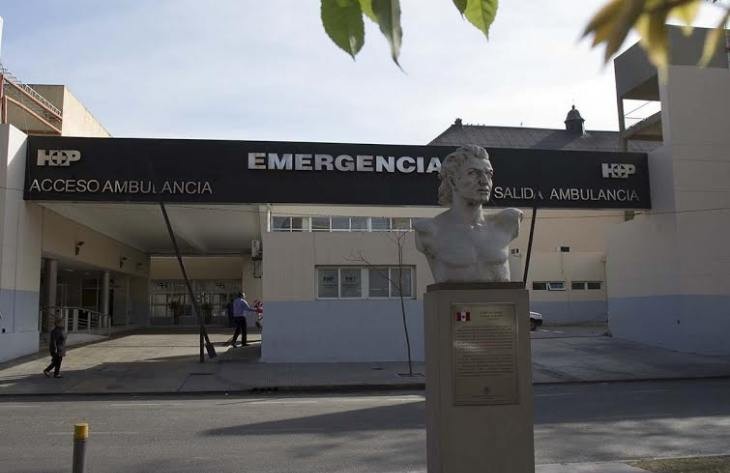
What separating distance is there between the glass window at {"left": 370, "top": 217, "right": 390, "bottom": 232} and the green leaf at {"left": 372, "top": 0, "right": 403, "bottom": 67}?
70.5 feet

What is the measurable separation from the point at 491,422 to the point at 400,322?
14.7 metres

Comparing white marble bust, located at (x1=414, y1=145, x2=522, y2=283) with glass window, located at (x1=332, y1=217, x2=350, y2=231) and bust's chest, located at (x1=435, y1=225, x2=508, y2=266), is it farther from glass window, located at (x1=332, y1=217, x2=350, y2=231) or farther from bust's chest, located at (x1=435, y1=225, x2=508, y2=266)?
glass window, located at (x1=332, y1=217, x2=350, y2=231)

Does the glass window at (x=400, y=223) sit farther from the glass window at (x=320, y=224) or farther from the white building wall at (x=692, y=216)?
the white building wall at (x=692, y=216)

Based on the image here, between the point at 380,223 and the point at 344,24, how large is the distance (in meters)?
21.7

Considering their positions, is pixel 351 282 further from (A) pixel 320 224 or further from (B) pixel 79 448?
(B) pixel 79 448

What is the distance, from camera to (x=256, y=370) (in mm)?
17922

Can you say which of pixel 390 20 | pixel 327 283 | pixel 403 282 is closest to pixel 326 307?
pixel 327 283

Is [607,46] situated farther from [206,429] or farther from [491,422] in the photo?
[206,429]

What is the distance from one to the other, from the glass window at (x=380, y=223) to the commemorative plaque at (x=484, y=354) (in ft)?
58.6

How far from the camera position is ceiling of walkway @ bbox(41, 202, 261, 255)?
22.8 meters

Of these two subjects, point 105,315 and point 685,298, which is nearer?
point 685,298

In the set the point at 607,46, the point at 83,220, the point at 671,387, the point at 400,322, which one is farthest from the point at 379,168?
the point at 607,46

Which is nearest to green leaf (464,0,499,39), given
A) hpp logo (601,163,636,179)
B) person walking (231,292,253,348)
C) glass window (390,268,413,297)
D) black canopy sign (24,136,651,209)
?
glass window (390,268,413,297)

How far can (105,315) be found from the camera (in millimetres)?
30047
